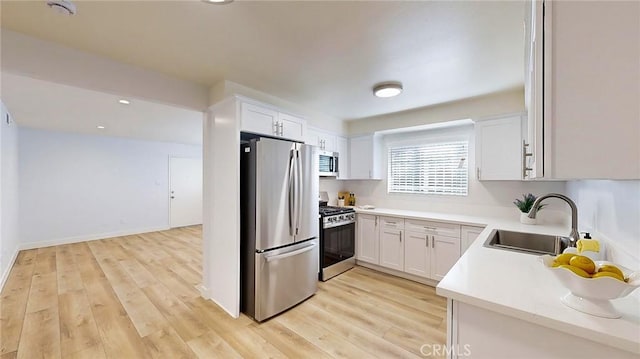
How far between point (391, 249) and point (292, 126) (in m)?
2.13

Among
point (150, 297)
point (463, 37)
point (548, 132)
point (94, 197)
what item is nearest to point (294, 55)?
point (463, 37)

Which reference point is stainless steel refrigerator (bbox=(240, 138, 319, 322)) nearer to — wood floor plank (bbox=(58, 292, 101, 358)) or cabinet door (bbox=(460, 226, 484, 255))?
wood floor plank (bbox=(58, 292, 101, 358))

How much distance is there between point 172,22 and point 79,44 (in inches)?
36.6

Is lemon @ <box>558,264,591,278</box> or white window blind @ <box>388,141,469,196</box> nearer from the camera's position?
lemon @ <box>558,264,591,278</box>

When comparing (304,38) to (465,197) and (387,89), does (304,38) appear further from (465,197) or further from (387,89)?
(465,197)

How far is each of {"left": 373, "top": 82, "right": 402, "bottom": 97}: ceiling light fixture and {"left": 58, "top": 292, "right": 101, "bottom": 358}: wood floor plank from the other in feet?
11.3

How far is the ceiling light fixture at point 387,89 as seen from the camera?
267 cm

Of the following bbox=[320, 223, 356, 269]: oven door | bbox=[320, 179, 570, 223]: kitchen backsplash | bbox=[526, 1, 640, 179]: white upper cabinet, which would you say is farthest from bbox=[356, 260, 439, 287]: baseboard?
bbox=[526, 1, 640, 179]: white upper cabinet

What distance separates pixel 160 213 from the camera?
662cm

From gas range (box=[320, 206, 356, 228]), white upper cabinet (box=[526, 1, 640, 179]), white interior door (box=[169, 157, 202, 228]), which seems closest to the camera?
white upper cabinet (box=[526, 1, 640, 179])

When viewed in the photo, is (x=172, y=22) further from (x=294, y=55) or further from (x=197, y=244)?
(x=197, y=244)

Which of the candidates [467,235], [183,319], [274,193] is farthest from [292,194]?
[467,235]

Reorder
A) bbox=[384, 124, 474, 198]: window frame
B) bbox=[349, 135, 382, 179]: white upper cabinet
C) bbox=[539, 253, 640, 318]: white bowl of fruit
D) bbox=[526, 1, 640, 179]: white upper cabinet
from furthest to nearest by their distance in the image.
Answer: bbox=[349, 135, 382, 179]: white upper cabinet < bbox=[384, 124, 474, 198]: window frame < bbox=[539, 253, 640, 318]: white bowl of fruit < bbox=[526, 1, 640, 179]: white upper cabinet

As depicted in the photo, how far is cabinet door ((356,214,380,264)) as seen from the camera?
12.1 feet
